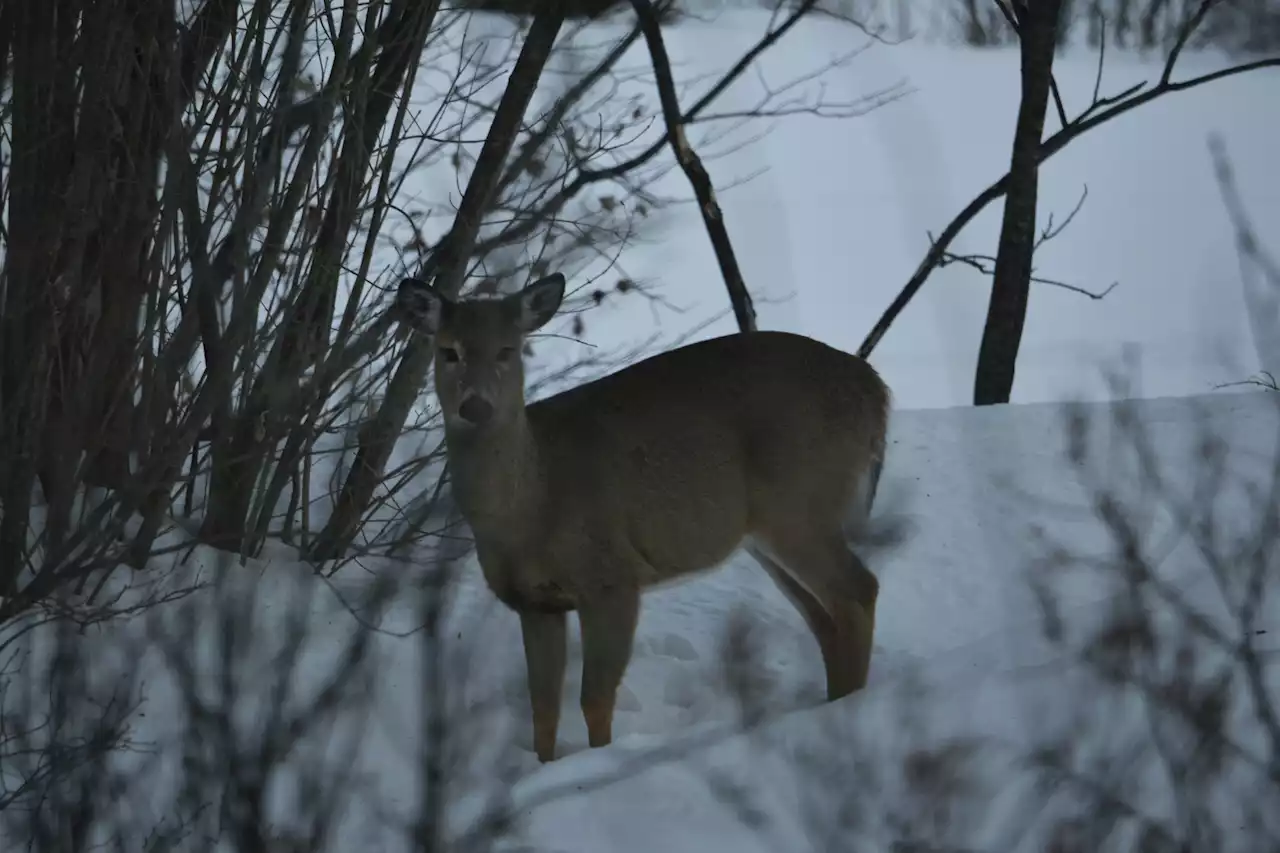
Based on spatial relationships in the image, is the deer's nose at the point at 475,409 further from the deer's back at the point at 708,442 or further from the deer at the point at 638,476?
the deer's back at the point at 708,442

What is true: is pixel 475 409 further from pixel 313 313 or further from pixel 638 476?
pixel 313 313

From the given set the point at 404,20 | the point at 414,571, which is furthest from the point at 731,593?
the point at 404,20

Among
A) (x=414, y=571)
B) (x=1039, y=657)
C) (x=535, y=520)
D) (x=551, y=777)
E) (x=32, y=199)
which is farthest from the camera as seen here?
(x=414, y=571)

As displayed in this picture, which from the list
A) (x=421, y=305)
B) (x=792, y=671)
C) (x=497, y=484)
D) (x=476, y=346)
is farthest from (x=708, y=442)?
(x=792, y=671)

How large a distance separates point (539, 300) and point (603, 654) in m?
1.28

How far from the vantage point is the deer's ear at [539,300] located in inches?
249

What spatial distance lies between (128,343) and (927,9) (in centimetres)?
1042

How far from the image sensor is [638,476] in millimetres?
6484

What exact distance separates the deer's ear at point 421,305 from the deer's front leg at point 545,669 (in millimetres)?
1084

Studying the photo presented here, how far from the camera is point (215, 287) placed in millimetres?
5938

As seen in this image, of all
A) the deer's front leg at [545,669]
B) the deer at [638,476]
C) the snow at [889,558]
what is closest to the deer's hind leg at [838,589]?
the deer at [638,476]

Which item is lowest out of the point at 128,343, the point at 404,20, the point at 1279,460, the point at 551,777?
the point at 551,777

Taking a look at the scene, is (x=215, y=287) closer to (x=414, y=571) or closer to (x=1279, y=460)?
(x=414, y=571)

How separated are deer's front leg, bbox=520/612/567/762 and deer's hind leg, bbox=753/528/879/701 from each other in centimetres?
96
